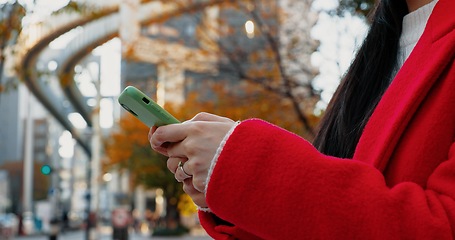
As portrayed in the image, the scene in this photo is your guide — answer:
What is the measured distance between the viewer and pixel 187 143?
1.14m

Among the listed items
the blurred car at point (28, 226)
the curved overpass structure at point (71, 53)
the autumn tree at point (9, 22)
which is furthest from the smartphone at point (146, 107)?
the blurred car at point (28, 226)

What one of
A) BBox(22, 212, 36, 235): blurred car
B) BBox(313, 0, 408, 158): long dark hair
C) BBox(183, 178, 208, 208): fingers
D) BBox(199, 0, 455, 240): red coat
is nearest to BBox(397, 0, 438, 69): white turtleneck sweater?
BBox(313, 0, 408, 158): long dark hair

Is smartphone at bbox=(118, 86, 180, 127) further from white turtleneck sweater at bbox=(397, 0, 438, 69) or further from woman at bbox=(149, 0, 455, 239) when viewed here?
white turtleneck sweater at bbox=(397, 0, 438, 69)

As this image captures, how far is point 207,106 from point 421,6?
24212mm

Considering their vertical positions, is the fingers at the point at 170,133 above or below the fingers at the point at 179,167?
above

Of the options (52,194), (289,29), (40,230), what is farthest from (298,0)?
(40,230)

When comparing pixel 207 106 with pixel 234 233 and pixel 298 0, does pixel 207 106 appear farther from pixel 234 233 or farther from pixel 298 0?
pixel 234 233

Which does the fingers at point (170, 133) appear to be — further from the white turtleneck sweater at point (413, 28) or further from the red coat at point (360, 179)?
the white turtleneck sweater at point (413, 28)

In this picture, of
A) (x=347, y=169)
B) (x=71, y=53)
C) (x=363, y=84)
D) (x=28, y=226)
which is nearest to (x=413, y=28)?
(x=363, y=84)

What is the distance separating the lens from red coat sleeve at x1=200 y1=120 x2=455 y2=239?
1.07 meters

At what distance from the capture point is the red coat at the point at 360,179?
3.51 ft

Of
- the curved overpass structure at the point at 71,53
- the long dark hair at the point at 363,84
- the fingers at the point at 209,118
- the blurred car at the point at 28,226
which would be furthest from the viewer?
the blurred car at the point at 28,226

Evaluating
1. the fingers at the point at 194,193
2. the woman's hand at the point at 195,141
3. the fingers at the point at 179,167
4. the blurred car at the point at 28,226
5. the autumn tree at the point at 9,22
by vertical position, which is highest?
the woman's hand at the point at 195,141

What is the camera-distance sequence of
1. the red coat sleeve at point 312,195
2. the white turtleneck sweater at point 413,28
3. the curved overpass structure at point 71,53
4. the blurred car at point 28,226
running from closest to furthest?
1. the red coat sleeve at point 312,195
2. the white turtleneck sweater at point 413,28
3. the curved overpass structure at point 71,53
4. the blurred car at point 28,226
